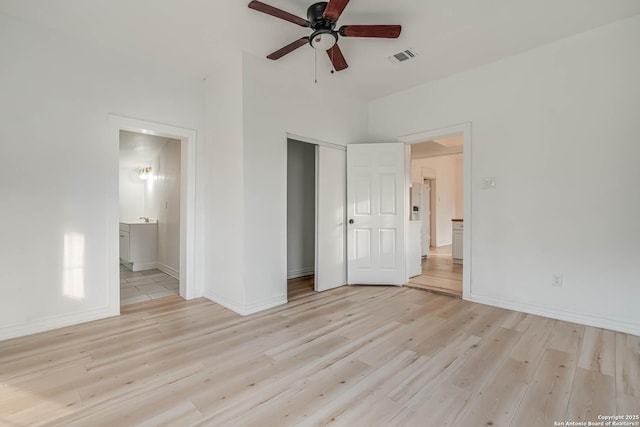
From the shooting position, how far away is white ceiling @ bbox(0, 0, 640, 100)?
2.45m

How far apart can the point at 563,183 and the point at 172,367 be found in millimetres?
3899

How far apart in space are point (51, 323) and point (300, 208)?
3429mm

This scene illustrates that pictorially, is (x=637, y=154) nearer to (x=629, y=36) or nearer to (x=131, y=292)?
(x=629, y=36)

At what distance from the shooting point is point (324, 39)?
8.02 ft

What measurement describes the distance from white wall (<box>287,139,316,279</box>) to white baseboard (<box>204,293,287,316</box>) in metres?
1.40

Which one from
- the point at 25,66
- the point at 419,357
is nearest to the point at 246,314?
the point at 419,357

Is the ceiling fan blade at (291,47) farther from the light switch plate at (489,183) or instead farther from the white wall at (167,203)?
the white wall at (167,203)

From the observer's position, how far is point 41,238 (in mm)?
2719

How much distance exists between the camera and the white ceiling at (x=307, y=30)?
8.05ft

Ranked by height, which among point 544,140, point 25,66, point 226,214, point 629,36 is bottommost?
point 226,214

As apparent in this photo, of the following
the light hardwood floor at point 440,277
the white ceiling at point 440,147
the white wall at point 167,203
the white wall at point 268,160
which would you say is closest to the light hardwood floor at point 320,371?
the white wall at point 268,160

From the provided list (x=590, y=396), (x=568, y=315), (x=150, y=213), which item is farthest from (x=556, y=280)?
(x=150, y=213)

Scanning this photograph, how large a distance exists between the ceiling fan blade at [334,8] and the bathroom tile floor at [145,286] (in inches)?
145

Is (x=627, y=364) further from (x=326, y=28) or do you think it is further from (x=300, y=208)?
(x=300, y=208)
